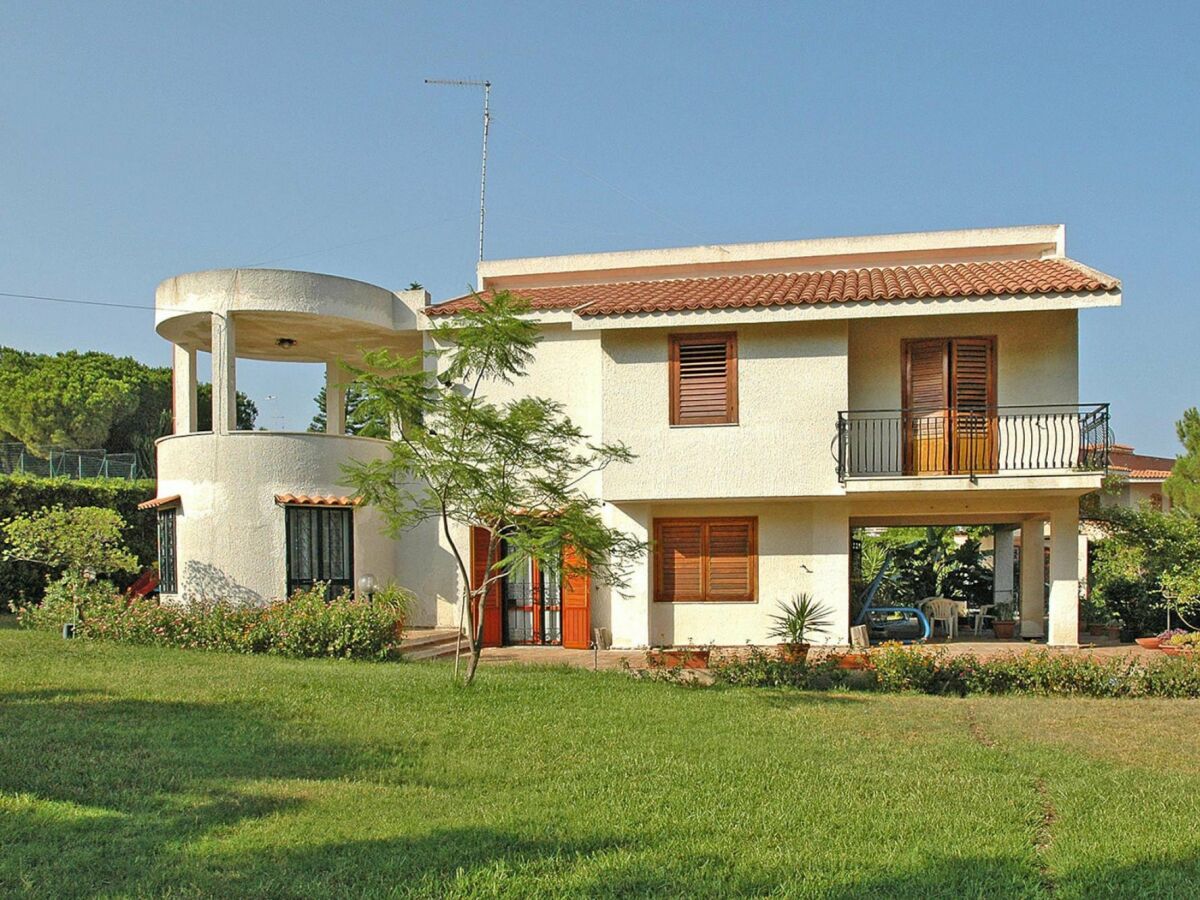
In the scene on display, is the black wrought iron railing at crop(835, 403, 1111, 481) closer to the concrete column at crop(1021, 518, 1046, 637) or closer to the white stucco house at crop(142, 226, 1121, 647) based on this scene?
the white stucco house at crop(142, 226, 1121, 647)

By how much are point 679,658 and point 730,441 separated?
4252mm

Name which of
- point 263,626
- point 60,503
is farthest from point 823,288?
point 60,503

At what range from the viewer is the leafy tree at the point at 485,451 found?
37.2ft

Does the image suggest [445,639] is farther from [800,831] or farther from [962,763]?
[800,831]

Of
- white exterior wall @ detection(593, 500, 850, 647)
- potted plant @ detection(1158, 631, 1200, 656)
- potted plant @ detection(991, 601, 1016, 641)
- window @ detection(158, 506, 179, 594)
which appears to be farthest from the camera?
potted plant @ detection(991, 601, 1016, 641)

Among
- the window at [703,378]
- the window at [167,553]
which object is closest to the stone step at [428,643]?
the window at [167,553]

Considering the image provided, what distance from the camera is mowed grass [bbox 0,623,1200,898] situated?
591cm

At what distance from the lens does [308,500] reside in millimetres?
17859

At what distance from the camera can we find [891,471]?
17.7 m

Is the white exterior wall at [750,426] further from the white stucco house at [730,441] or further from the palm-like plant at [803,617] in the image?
the palm-like plant at [803,617]

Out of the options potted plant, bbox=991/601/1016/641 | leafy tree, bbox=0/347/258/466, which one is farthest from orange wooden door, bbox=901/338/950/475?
leafy tree, bbox=0/347/258/466

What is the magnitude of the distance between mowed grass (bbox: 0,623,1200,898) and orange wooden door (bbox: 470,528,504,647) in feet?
21.2

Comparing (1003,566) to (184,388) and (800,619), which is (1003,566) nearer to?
(800,619)

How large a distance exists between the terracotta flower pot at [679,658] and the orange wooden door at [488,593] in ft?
15.3
